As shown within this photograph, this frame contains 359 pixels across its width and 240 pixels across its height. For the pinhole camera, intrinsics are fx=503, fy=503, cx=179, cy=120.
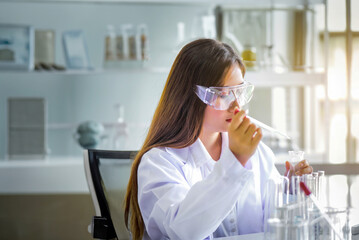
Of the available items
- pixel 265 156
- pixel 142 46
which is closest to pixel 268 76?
pixel 142 46

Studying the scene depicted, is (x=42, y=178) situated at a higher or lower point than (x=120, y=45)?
lower

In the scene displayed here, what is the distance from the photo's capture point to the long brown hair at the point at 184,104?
4.08ft

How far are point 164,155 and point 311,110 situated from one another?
2.14 metres

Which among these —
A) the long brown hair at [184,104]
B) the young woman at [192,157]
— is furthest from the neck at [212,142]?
the long brown hair at [184,104]

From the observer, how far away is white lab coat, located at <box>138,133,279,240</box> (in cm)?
100

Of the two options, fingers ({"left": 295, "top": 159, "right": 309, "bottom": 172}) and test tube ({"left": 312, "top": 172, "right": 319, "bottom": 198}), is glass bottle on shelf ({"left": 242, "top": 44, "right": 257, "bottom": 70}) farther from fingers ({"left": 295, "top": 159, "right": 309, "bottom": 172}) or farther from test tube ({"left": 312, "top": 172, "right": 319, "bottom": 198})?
test tube ({"left": 312, "top": 172, "right": 319, "bottom": 198})

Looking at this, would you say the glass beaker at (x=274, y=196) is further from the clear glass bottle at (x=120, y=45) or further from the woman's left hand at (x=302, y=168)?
the clear glass bottle at (x=120, y=45)

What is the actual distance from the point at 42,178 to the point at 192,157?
1.74 meters

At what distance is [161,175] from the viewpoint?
3.71 feet

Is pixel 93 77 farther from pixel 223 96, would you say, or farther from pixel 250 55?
pixel 223 96

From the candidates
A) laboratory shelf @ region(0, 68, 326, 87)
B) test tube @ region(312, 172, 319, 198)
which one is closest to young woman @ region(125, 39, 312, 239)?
test tube @ region(312, 172, 319, 198)

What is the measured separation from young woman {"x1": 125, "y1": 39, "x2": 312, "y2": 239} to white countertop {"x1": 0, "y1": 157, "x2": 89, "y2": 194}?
60.1 inches

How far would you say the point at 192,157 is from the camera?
4.23 ft

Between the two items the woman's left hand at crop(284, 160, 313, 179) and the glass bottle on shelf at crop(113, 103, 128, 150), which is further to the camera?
the glass bottle on shelf at crop(113, 103, 128, 150)
